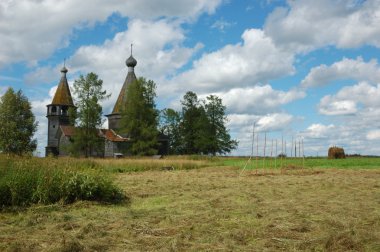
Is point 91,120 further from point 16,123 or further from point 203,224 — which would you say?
point 203,224

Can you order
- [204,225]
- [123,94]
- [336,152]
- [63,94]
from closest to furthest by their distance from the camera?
[204,225]
[336,152]
[123,94]
[63,94]

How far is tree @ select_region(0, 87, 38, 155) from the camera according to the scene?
1921 inches

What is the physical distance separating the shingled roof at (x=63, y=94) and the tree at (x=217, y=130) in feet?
68.7

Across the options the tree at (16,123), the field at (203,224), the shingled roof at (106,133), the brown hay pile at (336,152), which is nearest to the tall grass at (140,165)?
the field at (203,224)

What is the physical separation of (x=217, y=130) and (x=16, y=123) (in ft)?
97.4

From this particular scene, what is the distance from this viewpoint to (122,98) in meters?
54.7

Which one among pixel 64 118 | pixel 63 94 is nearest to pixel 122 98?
pixel 63 94

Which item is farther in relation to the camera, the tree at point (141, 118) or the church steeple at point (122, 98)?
the church steeple at point (122, 98)

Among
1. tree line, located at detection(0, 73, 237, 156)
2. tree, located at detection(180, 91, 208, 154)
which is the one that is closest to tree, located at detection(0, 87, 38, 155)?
tree line, located at detection(0, 73, 237, 156)

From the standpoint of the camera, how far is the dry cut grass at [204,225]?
6066 mm

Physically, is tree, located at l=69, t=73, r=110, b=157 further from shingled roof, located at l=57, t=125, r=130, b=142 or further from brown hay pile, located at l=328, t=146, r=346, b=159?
brown hay pile, located at l=328, t=146, r=346, b=159

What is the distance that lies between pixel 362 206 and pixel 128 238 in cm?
Result: 591

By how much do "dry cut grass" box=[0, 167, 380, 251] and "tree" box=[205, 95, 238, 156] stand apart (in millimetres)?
53543

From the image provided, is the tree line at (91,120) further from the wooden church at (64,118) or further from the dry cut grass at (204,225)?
the dry cut grass at (204,225)
